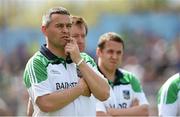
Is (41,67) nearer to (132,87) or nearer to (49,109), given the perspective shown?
(49,109)

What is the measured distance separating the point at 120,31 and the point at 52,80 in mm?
18031

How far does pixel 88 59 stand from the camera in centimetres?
856

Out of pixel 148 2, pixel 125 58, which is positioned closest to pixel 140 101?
pixel 125 58

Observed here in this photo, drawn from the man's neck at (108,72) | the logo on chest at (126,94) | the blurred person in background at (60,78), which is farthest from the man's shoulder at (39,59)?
the logo on chest at (126,94)

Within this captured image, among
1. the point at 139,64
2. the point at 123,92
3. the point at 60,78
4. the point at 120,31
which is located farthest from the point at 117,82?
the point at 120,31

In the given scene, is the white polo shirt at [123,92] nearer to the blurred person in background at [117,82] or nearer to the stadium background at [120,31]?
the blurred person in background at [117,82]

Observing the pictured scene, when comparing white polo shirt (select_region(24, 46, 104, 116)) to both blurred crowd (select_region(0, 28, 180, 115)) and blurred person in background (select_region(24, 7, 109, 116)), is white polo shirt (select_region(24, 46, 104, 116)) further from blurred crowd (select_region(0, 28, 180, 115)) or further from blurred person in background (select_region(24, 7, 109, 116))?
blurred crowd (select_region(0, 28, 180, 115))

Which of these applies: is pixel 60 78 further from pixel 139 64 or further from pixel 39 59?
pixel 139 64

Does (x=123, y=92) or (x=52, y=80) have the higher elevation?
(x=52, y=80)

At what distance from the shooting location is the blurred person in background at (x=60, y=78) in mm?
8047

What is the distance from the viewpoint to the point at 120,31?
26.1 meters

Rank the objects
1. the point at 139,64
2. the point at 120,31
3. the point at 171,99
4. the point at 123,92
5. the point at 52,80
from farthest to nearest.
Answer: the point at 120,31 < the point at 139,64 < the point at 123,92 < the point at 171,99 < the point at 52,80

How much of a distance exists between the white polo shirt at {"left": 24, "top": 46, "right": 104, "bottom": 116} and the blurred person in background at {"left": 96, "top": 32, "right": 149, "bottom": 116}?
1.66 m

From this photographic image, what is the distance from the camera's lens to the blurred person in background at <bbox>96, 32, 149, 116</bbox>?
394 inches
